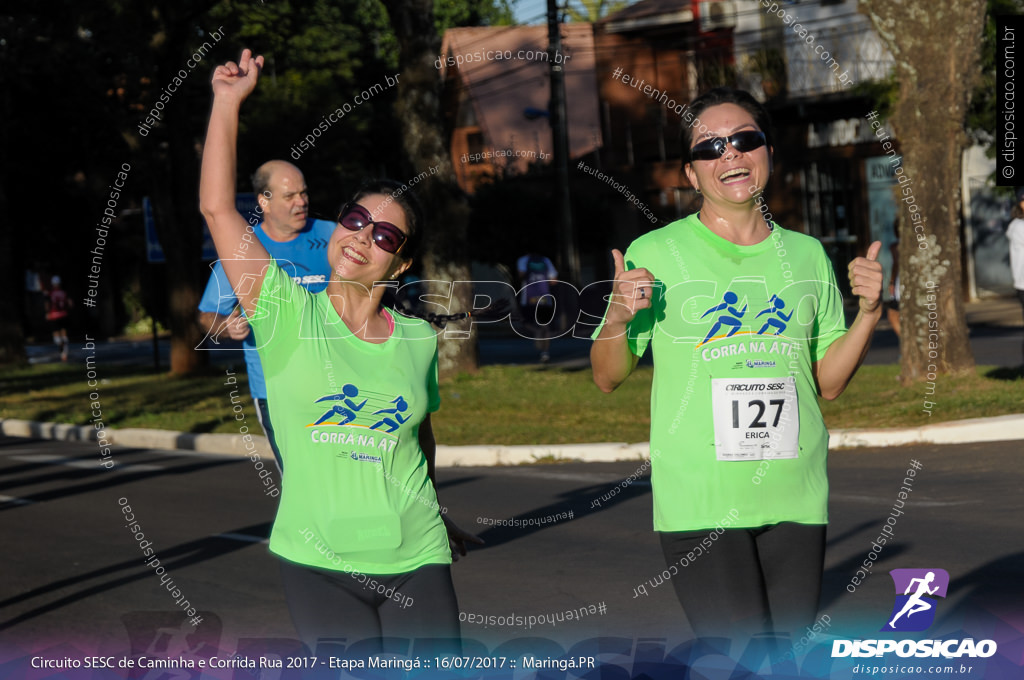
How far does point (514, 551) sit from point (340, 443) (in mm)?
4480

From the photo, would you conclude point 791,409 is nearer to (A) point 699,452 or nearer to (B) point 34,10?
(A) point 699,452

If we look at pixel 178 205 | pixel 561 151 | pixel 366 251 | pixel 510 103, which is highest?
pixel 510 103

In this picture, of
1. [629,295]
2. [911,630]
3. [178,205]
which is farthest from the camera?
[178,205]

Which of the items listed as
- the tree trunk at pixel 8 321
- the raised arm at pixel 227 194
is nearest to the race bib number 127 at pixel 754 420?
the raised arm at pixel 227 194

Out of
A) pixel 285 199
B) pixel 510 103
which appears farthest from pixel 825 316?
pixel 510 103

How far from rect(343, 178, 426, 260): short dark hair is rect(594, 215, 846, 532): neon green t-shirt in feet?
2.06

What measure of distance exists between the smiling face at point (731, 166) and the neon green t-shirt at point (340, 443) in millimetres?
988

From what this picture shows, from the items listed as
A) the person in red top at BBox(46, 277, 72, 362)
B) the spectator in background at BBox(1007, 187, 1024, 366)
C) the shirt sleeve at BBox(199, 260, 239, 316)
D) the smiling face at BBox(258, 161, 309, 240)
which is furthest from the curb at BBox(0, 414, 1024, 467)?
the person in red top at BBox(46, 277, 72, 362)

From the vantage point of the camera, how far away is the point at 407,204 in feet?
12.0

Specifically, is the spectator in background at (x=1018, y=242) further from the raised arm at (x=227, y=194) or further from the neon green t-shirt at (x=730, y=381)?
the raised arm at (x=227, y=194)

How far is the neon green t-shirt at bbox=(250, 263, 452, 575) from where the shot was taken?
3.35 metres

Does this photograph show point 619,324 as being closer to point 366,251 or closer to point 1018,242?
point 366,251

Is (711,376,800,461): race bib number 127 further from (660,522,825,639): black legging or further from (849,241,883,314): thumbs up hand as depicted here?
(849,241,883,314): thumbs up hand

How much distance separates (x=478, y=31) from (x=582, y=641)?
3394cm
